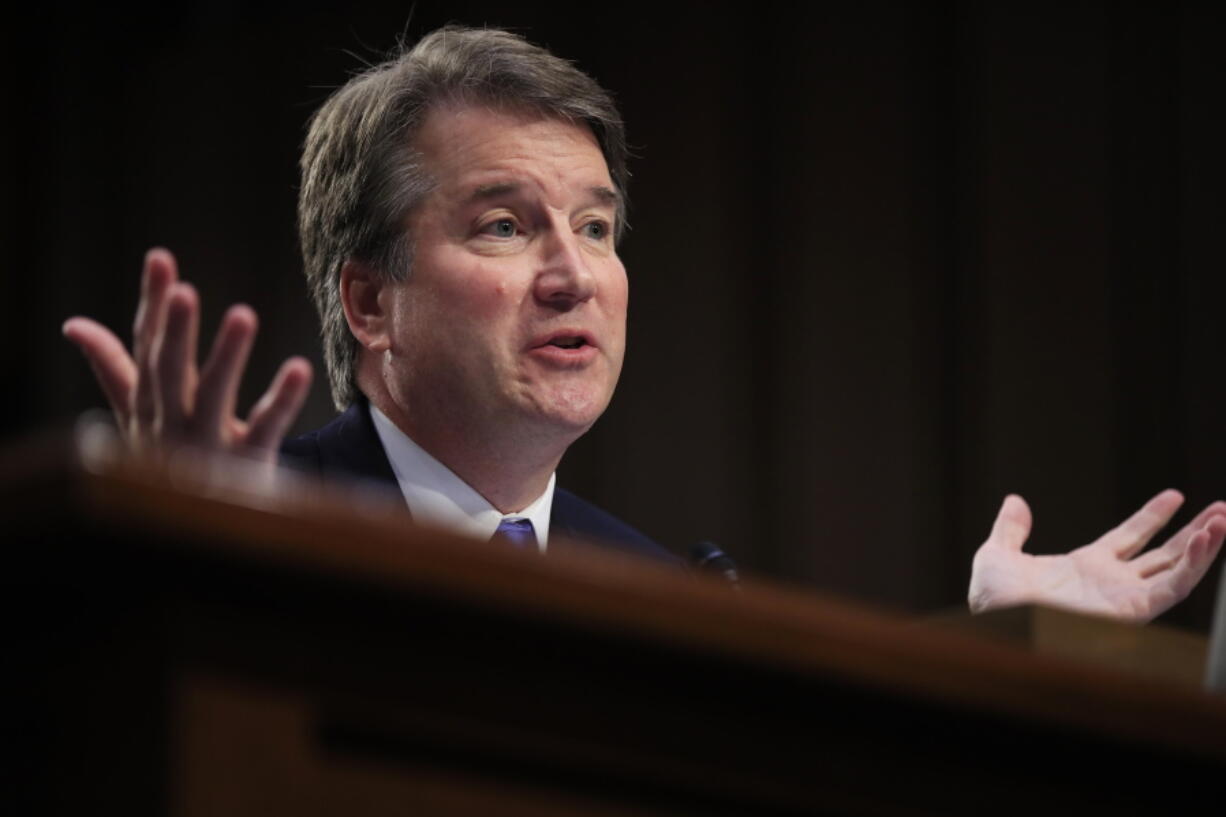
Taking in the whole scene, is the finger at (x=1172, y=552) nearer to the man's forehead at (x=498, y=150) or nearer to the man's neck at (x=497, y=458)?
the man's neck at (x=497, y=458)

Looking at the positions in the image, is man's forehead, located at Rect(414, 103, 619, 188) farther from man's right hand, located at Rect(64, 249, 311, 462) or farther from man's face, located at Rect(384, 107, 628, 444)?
man's right hand, located at Rect(64, 249, 311, 462)

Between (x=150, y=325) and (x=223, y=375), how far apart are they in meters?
0.09

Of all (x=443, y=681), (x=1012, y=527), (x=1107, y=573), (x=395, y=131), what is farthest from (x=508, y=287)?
(x=443, y=681)

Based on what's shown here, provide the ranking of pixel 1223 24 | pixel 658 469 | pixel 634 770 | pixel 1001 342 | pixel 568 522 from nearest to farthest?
pixel 634 770 → pixel 568 522 → pixel 1223 24 → pixel 1001 342 → pixel 658 469

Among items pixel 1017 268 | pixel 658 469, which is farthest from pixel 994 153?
pixel 658 469

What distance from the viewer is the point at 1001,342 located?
422 cm

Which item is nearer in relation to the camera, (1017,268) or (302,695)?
(302,695)

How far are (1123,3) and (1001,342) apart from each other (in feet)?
2.68

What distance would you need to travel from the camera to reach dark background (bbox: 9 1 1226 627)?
4031 millimetres

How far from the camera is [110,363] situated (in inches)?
50.3

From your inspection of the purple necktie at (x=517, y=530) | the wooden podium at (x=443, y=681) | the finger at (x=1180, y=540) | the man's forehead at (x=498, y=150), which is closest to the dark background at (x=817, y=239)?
the man's forehead at (x=498, y=150)

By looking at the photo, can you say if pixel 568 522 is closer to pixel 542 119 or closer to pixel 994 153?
pixel 542 119

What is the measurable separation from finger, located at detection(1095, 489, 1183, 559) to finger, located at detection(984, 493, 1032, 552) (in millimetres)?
88

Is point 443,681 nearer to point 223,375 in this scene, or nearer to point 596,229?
point 223,375
